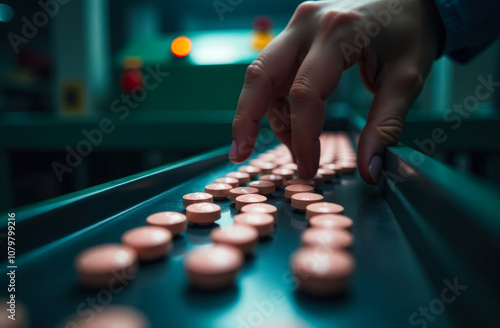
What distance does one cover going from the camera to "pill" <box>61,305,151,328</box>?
0.99 ft

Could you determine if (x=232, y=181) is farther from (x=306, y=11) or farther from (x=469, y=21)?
(x=469, y=21)

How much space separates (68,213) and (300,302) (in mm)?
419

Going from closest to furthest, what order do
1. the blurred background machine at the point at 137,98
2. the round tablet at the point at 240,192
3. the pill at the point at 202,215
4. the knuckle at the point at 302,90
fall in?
the pill at the point at 202,215 → the round tablet at the point at 240,192 → the knuckle at the point at 302,90 → the blurred background machine at the point at 137,98

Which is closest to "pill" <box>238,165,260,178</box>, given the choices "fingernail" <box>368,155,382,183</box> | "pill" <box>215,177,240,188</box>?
"pill" <box>215,177,240,188</box>

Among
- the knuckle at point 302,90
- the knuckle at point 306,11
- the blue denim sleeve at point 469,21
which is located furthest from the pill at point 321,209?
the blue denim sleeve at point 469,21

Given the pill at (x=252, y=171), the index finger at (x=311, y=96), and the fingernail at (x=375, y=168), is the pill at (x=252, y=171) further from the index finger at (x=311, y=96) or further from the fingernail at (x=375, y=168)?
the fingernail at (x=375, y=168)

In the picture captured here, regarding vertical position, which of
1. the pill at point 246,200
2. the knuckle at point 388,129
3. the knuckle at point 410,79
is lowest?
the pill at point 246,200

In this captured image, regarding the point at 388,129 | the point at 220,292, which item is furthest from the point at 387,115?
the point at 220,292

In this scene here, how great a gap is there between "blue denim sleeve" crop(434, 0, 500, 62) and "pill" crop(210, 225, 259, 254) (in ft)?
3.31

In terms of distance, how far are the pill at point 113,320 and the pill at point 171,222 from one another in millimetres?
192

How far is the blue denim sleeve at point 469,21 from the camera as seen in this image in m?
1.01

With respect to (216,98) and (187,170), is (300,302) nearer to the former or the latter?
(187,170)

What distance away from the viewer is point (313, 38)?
3.26ft

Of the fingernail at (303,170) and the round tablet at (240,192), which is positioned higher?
the fingernail at (303,170)
